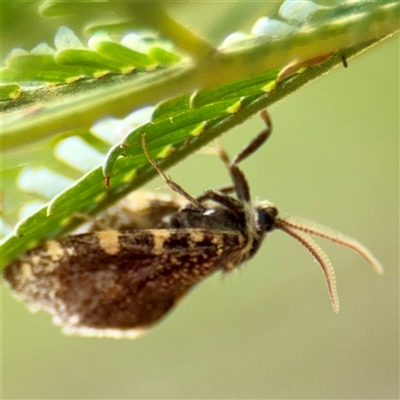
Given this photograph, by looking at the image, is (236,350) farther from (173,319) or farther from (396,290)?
(396,290)

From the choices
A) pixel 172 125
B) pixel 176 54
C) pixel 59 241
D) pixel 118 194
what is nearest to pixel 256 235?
pixel 59 241

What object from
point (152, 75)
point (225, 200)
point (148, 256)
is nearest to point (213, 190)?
point (225, 200)

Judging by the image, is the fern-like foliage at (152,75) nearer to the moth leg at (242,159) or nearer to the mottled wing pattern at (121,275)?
the mottled wing pattern at (121,275)

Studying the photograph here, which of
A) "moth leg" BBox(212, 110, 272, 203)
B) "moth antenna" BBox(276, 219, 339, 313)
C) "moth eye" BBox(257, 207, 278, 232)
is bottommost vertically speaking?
"moth antenna" BBox(276, 219, 339, 313)

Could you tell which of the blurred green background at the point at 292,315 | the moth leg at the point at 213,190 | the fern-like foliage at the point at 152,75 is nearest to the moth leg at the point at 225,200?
the moth leg at the point at 213,190

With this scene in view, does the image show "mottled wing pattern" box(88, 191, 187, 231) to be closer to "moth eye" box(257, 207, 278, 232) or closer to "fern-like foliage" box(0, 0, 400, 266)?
"moth eye" box(257, 207, 278, 232)

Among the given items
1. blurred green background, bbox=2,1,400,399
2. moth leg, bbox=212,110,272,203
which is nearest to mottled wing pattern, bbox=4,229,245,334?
moth leg, bbox=212,110,272,203

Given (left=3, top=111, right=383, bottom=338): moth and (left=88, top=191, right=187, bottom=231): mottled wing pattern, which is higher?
(left=88, top=191, right=187, bottom=231): mottled wing pattern
